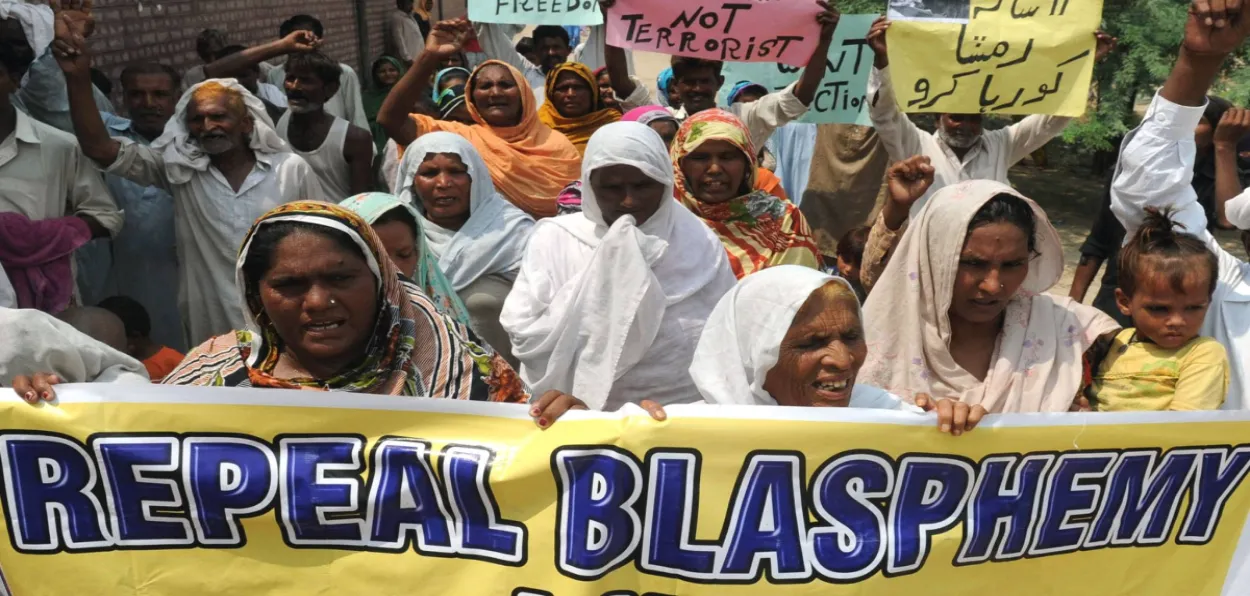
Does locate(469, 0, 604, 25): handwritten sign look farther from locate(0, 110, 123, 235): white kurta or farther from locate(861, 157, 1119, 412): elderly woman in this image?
locate(861, 157, 1119, 412): elderly woman

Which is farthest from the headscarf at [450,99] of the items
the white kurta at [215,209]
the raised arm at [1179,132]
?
the raised arm at [1179,132]

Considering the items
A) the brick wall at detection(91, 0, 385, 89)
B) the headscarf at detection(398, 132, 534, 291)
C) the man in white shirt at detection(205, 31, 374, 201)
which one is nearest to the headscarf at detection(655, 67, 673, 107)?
the man in white shirt at detection(205, 31, 374, 201)

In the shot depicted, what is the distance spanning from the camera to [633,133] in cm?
331

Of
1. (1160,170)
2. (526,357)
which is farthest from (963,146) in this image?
(526,357)

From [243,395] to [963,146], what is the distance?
335 cm

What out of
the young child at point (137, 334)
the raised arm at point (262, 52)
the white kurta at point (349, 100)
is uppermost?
the raised arm at point (262, 52)

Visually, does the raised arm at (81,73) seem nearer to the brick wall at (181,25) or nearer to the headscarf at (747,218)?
the headscarf at (747,218)

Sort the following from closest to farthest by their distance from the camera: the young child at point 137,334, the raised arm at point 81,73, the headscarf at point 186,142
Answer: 1. the raised arm at point 81,73
2. the young child at point 137,334
3. the headscarf at point 186,142

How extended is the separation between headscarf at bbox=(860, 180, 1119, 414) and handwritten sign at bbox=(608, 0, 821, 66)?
84.2 inches

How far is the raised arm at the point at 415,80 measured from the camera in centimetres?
449

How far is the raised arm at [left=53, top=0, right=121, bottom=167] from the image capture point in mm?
3785

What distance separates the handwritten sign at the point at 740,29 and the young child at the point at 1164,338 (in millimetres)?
2229

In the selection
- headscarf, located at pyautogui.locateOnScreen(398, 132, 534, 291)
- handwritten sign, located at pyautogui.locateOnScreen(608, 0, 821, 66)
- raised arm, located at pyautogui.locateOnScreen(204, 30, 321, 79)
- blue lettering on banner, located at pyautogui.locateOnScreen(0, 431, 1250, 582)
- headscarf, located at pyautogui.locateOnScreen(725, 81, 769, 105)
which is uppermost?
handwritten sign, located at pyautogui.locateOnScreen(608, 0, 821, 66)

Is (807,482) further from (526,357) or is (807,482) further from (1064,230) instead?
(1064,230)
